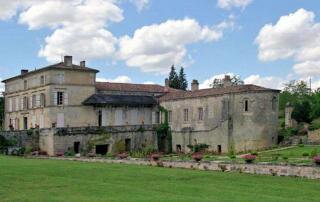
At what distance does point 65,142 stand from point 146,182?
26.5m

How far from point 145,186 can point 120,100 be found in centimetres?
3473

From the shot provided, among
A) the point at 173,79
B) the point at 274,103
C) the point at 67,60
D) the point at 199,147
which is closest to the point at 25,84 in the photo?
the point at 67,60

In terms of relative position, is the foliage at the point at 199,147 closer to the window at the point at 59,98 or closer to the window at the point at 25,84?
the window at the point at 59,98

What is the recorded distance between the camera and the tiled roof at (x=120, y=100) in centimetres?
5319

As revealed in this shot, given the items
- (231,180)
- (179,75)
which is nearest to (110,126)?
(231,180)

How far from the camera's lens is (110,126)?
166 feet

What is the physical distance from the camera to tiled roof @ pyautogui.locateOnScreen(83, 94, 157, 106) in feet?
174

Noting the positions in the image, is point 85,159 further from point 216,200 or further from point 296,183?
point 216,200

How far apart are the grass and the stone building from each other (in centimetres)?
2141

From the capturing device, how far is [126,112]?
55312mm

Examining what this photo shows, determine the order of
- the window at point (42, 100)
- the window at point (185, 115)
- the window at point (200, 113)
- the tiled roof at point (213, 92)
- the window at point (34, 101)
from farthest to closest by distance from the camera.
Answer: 1. the window at point (34, 101)
2. the window at point (42, 100)
3. the window at point (185, 115)
4. the window at point (200, 113)
5. the tiled roof at point (213, 92)

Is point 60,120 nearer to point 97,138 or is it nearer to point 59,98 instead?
point 59,98

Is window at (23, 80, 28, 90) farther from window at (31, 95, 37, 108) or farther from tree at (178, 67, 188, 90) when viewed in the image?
tree at (178, 67, 188, 90)

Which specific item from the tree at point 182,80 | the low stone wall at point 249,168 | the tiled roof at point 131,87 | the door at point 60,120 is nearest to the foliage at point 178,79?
the tree at point 182,80
